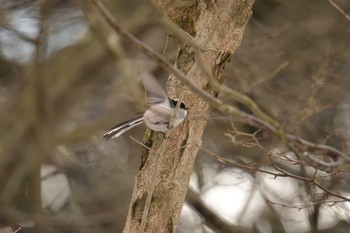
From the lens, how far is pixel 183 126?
334cm

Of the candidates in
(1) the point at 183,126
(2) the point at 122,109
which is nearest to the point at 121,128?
(1) the point at 183,126

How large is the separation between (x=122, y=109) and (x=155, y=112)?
3339 mm

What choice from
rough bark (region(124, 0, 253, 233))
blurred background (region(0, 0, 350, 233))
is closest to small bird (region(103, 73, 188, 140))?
rough bark (region(124, 0, 253, 233))

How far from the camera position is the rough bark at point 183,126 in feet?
10.9

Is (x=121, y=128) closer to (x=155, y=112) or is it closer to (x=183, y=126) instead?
(x=155, y=112)

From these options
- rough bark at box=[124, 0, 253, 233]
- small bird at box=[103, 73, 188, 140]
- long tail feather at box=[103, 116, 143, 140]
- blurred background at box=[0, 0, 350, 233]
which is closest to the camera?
small bird at box=[103, 73, 188, 140]

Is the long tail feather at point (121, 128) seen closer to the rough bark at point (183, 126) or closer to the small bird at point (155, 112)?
the small bird at point (155, 112)

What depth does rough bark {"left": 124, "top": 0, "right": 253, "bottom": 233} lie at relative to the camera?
10.9 feet

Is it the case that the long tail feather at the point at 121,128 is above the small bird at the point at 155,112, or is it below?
below

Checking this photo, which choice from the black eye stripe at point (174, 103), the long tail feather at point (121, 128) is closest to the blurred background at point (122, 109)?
the black eye stripe at point (174, 103)

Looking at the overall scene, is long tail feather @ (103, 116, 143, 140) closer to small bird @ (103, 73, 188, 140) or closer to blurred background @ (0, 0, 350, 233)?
small bird @ (103, 73, 188, 140)

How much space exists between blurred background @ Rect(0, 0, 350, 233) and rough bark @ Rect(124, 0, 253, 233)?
1793mm

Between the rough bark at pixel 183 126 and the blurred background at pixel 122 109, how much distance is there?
179cm

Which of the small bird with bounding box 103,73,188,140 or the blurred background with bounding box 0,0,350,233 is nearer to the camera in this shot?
the small bird with bounding box 103,73,188,140
